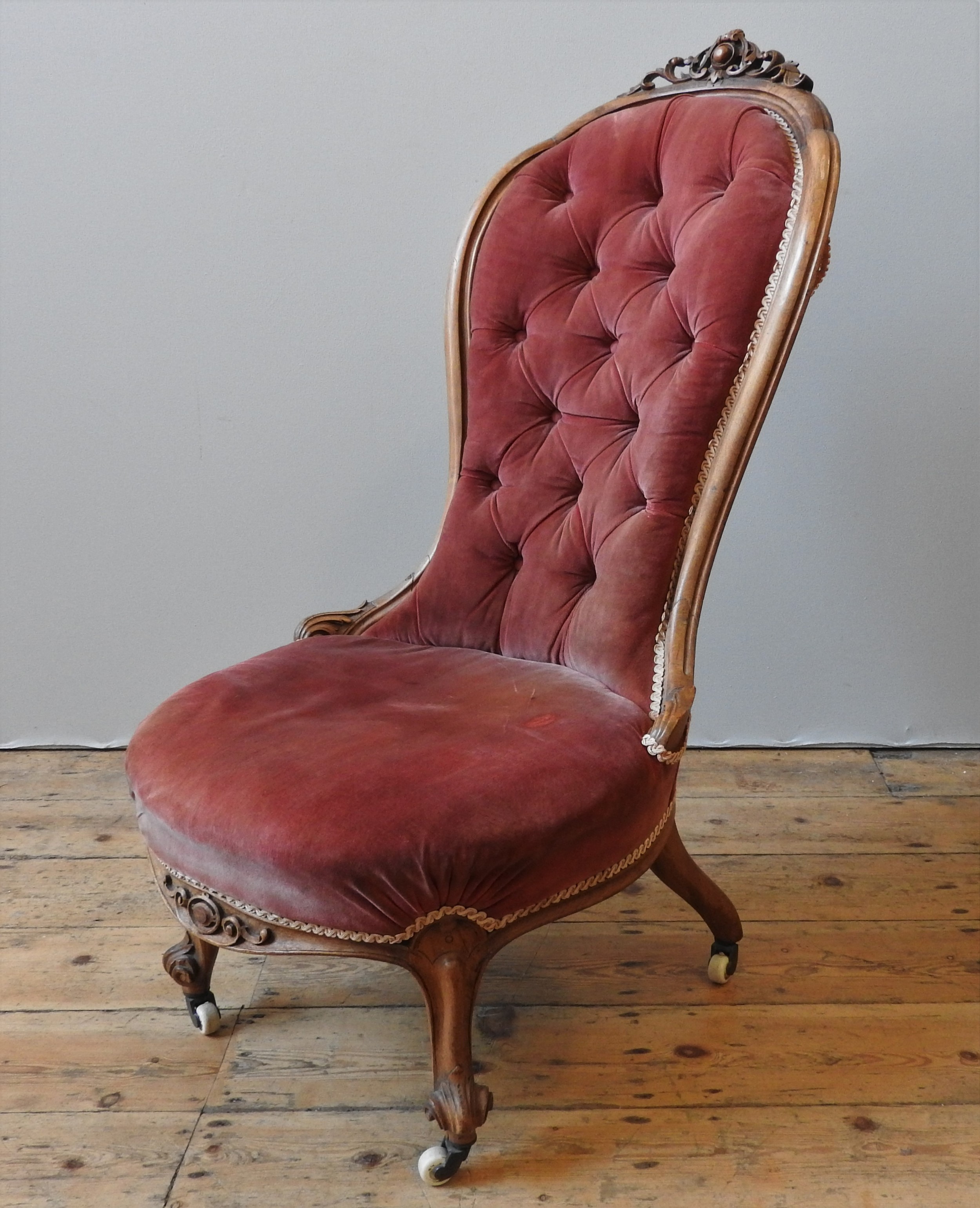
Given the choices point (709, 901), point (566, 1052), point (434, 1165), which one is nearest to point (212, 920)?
point (434, 1165)

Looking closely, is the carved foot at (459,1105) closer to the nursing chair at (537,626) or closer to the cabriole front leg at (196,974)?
the nursing chair at (537,626)

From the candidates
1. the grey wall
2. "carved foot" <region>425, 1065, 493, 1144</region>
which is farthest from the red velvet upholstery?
the grey wall

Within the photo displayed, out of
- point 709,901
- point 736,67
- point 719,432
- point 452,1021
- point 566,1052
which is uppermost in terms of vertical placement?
point 736,67

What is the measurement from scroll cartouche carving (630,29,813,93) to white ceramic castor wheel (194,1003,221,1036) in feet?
4.33

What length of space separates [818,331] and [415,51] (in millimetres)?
836

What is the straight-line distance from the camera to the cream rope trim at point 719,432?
119 centimetres

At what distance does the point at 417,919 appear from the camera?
3.28 feet

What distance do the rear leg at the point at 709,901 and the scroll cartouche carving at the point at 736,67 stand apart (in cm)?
93

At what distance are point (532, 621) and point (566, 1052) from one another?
539 mm

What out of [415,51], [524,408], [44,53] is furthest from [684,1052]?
[44,53]

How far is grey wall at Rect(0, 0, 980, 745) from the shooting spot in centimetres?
178

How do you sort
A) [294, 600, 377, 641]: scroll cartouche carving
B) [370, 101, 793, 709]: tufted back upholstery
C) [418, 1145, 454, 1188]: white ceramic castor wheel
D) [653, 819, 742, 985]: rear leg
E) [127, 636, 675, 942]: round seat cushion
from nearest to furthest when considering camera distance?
[127, 636, 675, 942]: round seat cushion, [418, 1145, 454, 1188]: white ceramic castor wheel, [370, 101, 793, 709]: tufted back upholstery, [653, 819, 742, 985]: rear leg, [294, 600, 377, 641]: scroll cartouche carving

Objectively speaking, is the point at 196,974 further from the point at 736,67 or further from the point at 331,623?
the point at 736,67

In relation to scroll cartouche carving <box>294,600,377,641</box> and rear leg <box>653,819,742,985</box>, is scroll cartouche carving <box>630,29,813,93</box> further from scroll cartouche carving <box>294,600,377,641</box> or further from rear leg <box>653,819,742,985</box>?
rear leg <box>653,819,742,985</box>
